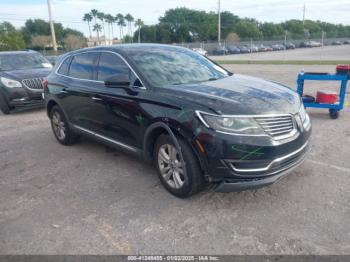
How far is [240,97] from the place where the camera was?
3.31 meters

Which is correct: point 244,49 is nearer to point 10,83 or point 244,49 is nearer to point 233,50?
point 233,50

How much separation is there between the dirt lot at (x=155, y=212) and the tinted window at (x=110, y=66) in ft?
4.56

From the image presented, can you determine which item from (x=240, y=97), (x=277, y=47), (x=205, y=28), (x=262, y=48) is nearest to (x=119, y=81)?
(x=240, y=97)

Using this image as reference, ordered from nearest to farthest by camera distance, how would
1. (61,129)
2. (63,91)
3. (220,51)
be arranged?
(63,91), (61,129), (220,51)

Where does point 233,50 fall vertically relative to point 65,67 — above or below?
below

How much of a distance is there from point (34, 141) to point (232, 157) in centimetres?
474

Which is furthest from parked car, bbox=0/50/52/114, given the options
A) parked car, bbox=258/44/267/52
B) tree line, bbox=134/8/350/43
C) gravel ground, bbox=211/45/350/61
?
tree line, bbox=134/8/350/43

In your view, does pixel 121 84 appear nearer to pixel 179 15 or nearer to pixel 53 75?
pixel 53 75

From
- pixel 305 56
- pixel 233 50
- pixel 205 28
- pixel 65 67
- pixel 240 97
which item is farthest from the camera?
pixel 205 28

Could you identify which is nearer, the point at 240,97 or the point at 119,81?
the point at 240,97

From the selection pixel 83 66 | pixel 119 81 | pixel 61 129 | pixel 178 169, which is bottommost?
pixel 61 129

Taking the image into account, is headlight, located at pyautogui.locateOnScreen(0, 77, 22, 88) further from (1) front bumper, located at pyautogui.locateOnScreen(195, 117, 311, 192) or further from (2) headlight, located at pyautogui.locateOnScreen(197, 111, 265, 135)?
(2) headlight, located at pyautogui.locateOnScreen(197, 111, 265, 135)

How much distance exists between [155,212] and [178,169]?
21.4 inches

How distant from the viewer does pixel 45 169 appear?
4746 mm
